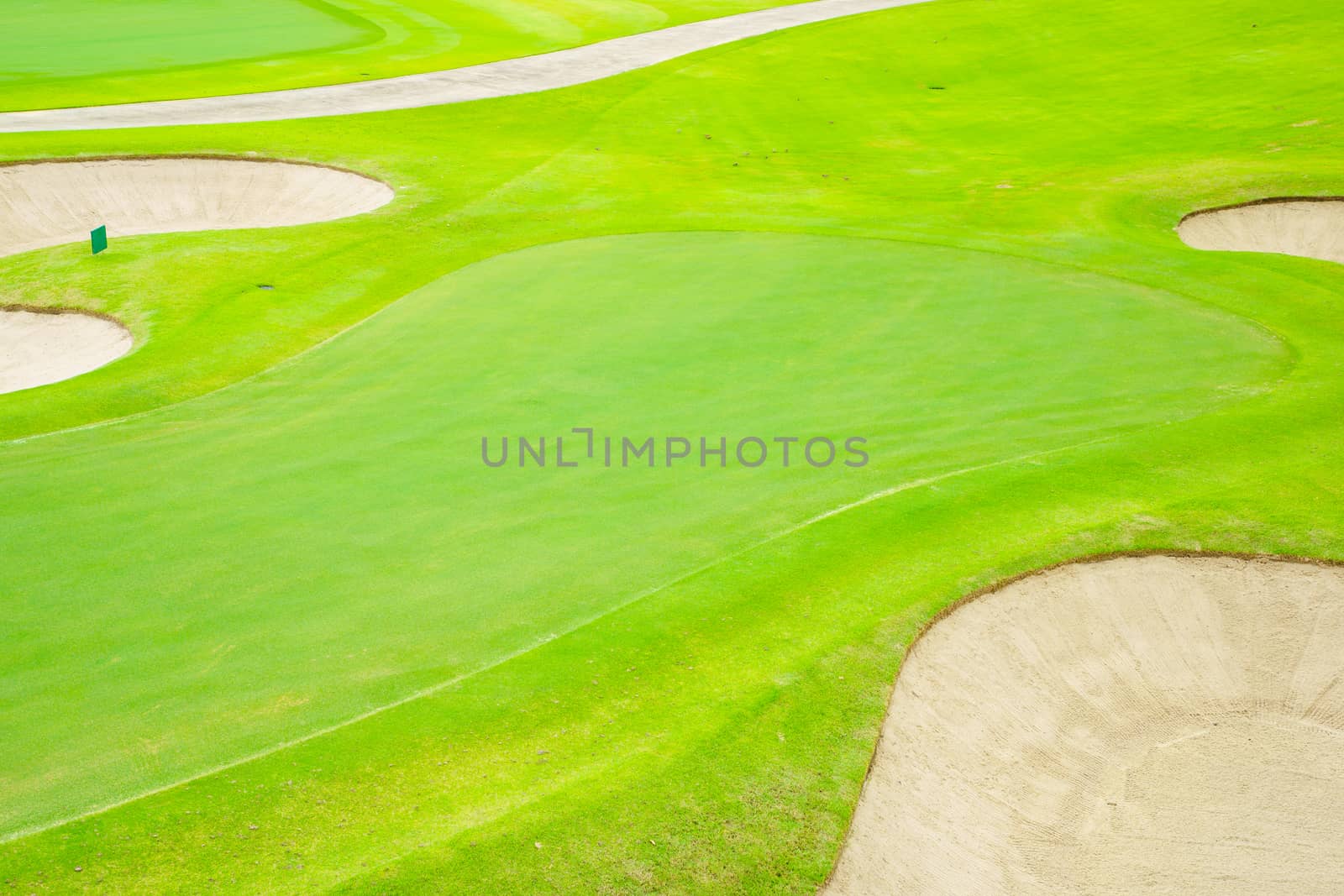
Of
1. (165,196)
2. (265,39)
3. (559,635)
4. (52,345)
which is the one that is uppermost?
(265,39)

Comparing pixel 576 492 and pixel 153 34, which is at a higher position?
pixel 153 34

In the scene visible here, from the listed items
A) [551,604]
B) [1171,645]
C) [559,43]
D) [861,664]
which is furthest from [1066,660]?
[559,43]

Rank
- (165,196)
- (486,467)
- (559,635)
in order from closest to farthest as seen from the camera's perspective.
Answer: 1. (559,635)
2. (486,467)
3. (165,196)

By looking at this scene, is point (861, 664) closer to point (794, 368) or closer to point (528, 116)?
point (794, 368)

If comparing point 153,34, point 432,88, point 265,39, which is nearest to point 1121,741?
point 432,88

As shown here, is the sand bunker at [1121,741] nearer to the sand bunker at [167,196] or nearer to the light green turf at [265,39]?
the sand bunker at [167,196]

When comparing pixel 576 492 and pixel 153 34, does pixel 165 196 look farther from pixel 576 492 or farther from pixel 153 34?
pixel 576 492

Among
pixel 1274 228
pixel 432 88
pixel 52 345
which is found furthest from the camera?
pixel 432 88
